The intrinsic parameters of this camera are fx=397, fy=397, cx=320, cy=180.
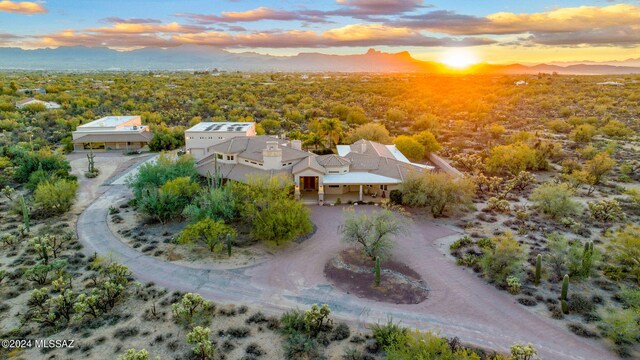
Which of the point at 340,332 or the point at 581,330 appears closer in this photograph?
the point at 581,330

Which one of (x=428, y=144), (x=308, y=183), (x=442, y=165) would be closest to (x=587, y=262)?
(x=308, y=183)

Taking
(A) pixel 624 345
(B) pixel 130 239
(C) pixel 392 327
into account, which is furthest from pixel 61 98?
(A) pixel 624 345

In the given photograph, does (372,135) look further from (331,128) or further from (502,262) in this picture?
(502,262)

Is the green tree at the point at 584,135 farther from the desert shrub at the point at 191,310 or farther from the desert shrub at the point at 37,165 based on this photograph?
the desert shrub at the point at 37,165

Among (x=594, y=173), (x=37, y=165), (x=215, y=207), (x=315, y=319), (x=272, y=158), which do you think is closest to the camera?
(x=315, y=319)

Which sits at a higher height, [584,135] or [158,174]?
[584,135]

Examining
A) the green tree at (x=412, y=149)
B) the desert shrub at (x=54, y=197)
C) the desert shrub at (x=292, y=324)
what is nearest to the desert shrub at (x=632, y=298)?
the desert shrub at (x=292, y=324)
